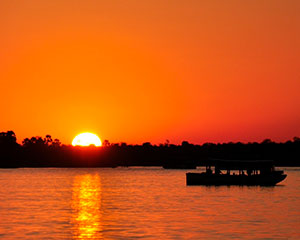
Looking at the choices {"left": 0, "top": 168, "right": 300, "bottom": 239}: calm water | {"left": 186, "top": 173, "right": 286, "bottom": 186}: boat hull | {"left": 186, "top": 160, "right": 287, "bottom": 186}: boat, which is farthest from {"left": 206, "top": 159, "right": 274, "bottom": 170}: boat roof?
{"left": 0, "top": 168, "right": 300, "bottom": 239}: calm water

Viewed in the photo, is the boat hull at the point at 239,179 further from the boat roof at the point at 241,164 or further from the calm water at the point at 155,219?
Answer: the calm water at the point at 155,219

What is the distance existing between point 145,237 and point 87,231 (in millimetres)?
6881

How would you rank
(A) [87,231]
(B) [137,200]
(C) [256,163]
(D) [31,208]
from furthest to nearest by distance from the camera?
1. (C) [256,163]
2. (B) [137,200]
3. (D) [31,208]
4. (A) [87,231]

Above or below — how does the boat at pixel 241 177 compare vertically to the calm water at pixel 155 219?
above

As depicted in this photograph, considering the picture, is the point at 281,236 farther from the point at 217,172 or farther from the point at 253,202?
the point at 217,172

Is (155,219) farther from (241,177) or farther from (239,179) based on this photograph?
(241,177)

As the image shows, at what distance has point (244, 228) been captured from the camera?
6172 cm

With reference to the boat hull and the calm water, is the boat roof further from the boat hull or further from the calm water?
the calm water

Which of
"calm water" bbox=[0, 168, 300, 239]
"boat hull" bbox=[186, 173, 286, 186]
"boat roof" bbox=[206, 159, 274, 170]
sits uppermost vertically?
"boat roof" bbox=[206, 159, 274, 170]

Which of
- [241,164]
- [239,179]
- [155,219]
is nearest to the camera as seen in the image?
[155,219]

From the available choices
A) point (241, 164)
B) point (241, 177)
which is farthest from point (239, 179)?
point (241, 164)

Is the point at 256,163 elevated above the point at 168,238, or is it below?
above

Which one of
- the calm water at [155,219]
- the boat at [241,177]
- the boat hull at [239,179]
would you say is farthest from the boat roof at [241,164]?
the calm water at [155,219]

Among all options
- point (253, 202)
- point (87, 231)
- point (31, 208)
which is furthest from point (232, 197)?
point (87, 231)
